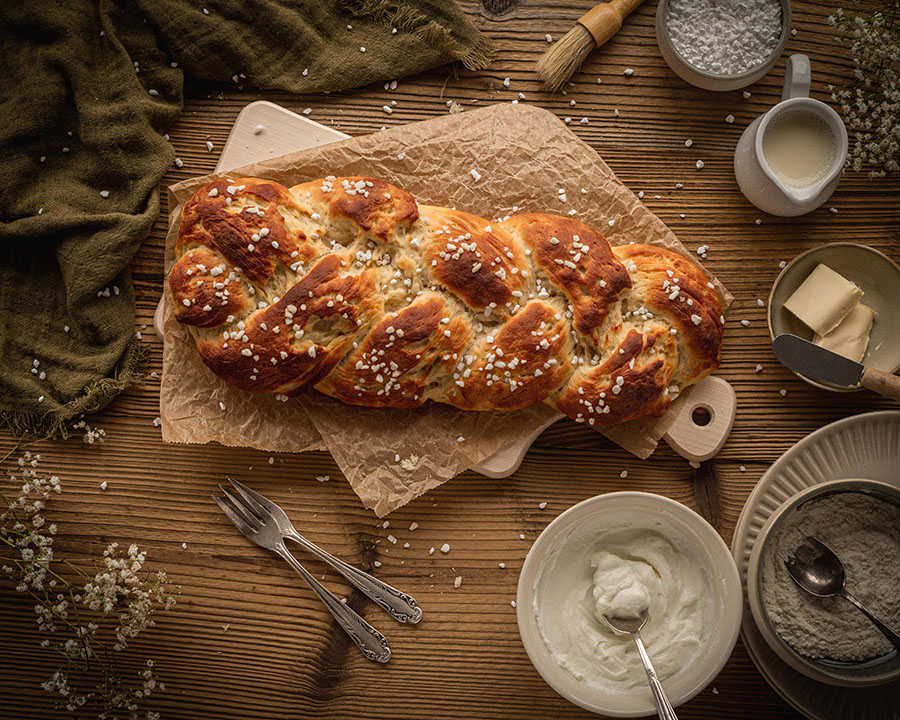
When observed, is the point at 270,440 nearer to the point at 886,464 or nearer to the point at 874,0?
the point at 886,464

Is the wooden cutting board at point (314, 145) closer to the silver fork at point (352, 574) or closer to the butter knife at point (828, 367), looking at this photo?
the butter knife at point (828, 367)

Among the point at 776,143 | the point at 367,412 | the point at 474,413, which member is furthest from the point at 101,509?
the point at 776,143

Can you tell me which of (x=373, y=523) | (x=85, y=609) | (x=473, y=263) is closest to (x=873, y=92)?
(x=473, y=263)

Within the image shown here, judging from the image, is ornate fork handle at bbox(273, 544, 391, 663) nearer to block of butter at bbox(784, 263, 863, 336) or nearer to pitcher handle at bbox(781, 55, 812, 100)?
block of butter at bbox(784, 263, 863, 336)

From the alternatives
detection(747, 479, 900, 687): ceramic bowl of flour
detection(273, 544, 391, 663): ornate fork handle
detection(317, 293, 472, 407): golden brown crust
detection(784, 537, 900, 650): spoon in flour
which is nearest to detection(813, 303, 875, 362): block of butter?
detection(747, 479, 900, 687): ceramic bowl of flour

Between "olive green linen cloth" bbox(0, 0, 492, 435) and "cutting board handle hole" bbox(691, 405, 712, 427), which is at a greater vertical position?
"olive green linen cloth" bbox(0, 0, 492, 435)

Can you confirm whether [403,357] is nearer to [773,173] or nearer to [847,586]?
[773,173]
